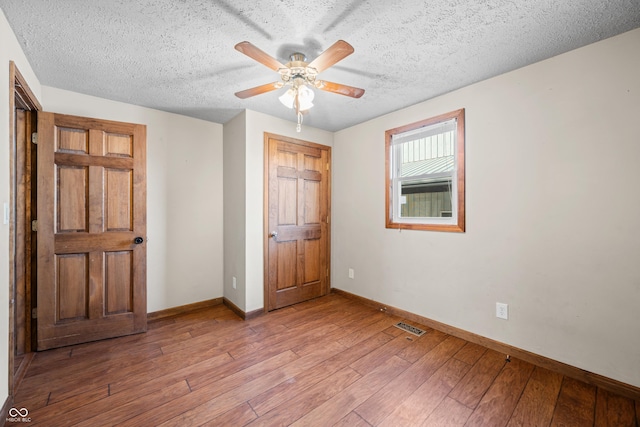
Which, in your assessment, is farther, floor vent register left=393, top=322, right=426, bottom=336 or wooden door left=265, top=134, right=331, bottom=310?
wooden door left=265, top=134, right=331, bottom=310

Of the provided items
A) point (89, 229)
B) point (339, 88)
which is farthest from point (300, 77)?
point (89, 229)

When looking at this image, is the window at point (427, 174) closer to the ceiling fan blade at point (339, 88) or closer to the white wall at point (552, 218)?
the white wall at point (552, 218)

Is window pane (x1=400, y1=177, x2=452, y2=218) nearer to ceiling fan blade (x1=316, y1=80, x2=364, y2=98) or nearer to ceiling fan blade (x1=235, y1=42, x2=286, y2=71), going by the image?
ceiling fan blade (x1=316, y1=80, x2=364, y2=98)

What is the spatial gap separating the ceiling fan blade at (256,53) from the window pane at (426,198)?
193cm

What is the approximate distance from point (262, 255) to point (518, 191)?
2.59 metres

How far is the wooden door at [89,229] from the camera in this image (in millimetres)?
2316

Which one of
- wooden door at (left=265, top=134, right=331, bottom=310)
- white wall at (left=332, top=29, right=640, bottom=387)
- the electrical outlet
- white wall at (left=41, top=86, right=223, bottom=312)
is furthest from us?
wooden door at (left=265, top=134, right=331, bottom=310)

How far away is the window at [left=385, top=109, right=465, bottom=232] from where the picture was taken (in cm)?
260

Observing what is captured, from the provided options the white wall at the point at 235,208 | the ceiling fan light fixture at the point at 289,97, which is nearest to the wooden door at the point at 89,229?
the white wall at the point at 235,208

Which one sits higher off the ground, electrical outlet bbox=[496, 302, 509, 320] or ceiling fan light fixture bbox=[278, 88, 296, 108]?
ceiling fan light fixture bbox=[278, 88, 296, 108]

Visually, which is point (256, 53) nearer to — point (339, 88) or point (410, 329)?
point (339, 88)

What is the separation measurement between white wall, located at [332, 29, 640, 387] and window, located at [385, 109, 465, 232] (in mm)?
95

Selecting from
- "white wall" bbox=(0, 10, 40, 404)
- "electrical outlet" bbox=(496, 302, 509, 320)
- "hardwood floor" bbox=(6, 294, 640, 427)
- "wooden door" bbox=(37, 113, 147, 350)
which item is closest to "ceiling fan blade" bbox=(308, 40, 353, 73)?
"white wall" bbox=(0, 10, 40, 404)

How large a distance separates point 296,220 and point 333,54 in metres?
2.20
